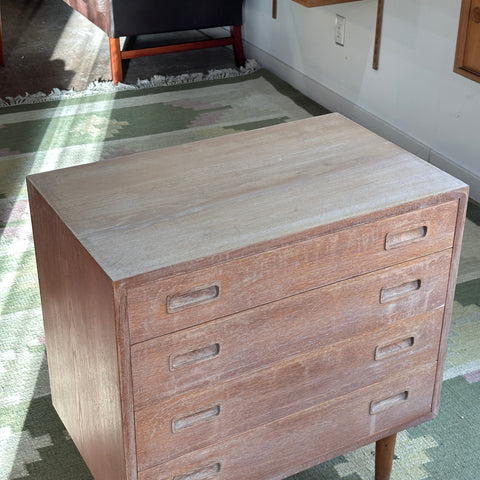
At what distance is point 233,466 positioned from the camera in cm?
130

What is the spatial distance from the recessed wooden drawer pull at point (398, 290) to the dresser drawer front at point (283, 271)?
0.05 meters

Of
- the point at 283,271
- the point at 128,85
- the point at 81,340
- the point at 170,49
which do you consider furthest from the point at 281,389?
the point at 170,49

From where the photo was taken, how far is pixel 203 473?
127 centimetres

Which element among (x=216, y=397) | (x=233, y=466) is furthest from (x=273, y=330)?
(x=233, y=466)

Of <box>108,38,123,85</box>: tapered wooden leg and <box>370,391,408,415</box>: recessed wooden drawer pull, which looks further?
<box>108,38,123,85</box>: tapered wooden leg

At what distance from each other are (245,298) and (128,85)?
2.59 m

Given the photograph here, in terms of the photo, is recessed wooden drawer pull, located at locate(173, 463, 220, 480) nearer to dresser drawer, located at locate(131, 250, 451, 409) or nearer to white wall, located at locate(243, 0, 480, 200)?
dresser drawer, located at locate(131, 250, 451, 409)

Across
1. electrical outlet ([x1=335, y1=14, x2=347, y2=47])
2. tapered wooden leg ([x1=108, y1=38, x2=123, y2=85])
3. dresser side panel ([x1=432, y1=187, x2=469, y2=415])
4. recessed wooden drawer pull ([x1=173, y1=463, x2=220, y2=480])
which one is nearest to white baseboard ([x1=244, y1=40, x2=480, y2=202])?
electrical outlet ([x1=335, y1=14, x2=347, y2=47])

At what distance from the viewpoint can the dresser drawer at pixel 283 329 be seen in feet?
3.72

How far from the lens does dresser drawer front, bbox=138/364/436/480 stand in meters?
1.26

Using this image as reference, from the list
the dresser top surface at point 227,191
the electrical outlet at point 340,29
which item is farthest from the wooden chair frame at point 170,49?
the dresser top surface at point 227,191

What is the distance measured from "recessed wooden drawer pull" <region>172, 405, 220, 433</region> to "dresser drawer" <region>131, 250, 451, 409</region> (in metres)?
0.05

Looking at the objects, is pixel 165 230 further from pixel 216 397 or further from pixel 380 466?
pixel 380 466

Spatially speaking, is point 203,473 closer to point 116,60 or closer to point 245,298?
point 245,298
